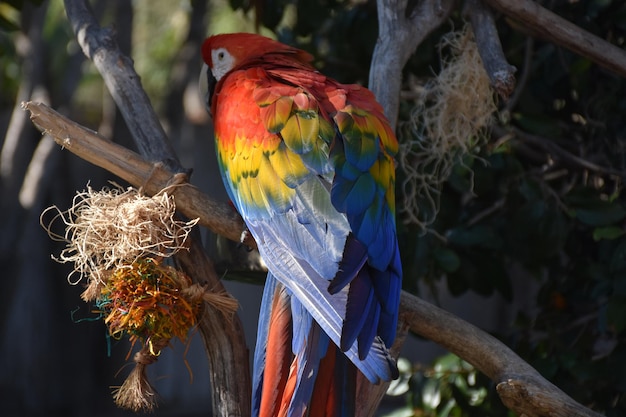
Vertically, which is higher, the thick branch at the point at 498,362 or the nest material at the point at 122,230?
the nest material at the point at 122,230

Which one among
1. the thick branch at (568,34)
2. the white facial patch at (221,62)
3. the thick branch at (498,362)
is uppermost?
the white facial patch at (221,62)

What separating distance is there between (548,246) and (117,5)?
2335 mm

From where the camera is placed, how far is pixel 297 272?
1229mm

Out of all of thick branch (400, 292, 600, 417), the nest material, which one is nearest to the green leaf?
thick branch (400, 292, 600, 417)

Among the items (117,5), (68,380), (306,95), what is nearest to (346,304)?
(306,95)

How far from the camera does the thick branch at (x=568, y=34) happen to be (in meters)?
1.54

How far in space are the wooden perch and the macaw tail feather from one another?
14cm

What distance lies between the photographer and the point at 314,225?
1245mm

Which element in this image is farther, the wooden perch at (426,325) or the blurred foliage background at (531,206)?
the blurred foliage background at (531,206)

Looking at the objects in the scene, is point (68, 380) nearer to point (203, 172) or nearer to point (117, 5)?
point (203, 172)

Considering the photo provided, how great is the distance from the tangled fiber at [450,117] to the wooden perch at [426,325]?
300 millimetres

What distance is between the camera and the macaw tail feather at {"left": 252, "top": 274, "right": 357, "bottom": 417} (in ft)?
3.91

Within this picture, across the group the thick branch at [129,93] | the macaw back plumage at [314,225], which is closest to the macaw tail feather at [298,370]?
the macaw back plumage at [314,225]

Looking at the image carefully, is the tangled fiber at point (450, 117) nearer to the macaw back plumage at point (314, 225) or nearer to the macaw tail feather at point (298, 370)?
the macaw back plumage at point (314, 225)
